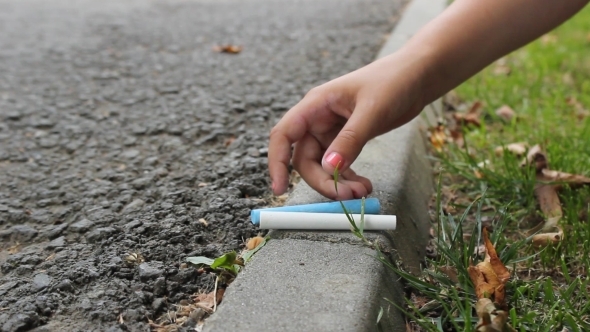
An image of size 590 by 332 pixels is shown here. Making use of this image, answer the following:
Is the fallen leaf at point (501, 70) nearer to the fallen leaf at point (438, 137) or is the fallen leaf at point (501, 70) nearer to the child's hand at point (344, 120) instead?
the fallen leaf at point (438, 137)

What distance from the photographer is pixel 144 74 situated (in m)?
3.26

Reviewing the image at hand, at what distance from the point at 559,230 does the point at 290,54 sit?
2068 mm

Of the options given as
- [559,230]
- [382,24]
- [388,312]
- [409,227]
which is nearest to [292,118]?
[409,227]

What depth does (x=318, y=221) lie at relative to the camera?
148 centimetres

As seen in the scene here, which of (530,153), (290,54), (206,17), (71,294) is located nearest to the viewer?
(71,294)

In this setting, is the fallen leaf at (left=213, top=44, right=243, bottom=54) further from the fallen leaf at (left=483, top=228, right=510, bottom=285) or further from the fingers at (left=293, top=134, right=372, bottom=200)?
the fallen leaf at (left=483, top=228, right=510, bottom=285)

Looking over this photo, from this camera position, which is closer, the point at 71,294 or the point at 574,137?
the point at 71,294

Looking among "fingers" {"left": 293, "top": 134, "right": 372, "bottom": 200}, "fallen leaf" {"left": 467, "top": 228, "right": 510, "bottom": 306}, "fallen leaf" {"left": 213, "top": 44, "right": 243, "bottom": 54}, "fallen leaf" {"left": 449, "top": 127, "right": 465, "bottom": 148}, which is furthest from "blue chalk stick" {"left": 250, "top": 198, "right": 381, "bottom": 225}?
"fallen leaf" {"left": 213, "top": 44, "right": 243, "bottom": 54}

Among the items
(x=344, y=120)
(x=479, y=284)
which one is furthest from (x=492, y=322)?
(x=344, y=120)

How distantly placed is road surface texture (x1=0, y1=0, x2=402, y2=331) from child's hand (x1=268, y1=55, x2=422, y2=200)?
0.21 meters

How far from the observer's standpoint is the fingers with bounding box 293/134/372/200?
1593 millimetres

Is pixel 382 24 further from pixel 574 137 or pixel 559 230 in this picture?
pixel 559 230

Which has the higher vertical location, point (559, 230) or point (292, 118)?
point (292, 118)

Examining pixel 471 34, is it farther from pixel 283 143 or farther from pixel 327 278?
pixel 327 278
